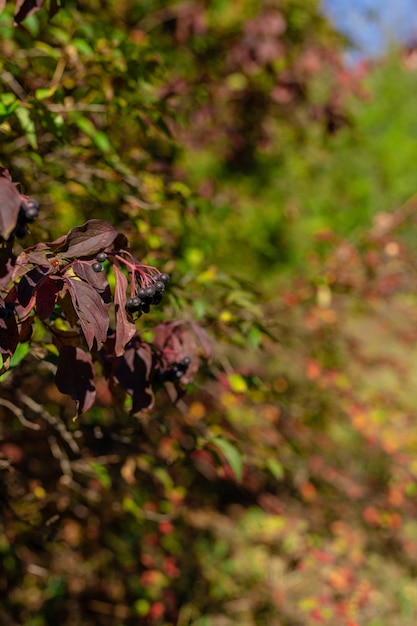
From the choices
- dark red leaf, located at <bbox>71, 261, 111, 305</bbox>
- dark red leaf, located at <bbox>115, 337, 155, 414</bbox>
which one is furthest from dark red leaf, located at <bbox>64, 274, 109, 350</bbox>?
dark red leaf, located at <bbox>115, 337, 155, 414</bbox>

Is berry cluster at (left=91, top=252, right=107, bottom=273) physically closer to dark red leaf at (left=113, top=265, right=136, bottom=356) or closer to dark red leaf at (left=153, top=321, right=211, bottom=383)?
dark red leaf at (left=113, top=265, right=136, bottom=356)

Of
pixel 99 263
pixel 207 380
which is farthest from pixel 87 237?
pixel 207 380

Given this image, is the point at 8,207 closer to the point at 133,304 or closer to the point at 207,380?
the point at 133,304

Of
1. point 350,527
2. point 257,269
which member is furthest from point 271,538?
point 257,269

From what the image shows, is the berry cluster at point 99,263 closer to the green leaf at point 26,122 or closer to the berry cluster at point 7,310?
→ the berry cluster at point 7,310

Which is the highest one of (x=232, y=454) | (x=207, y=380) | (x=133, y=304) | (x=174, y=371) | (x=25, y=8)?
(x=25, y=8)

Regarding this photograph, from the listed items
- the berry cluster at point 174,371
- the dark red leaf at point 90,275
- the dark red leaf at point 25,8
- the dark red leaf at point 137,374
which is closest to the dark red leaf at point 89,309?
the dark red leaf at point 90,275
